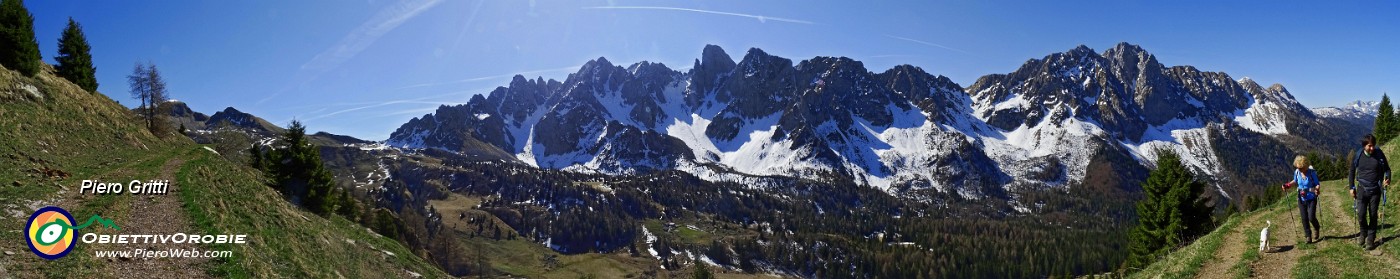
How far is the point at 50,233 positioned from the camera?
60.0ft

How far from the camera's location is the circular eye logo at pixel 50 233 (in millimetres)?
17438

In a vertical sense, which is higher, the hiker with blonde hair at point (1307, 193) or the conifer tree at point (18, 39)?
the conifer tree at point (18, 39)

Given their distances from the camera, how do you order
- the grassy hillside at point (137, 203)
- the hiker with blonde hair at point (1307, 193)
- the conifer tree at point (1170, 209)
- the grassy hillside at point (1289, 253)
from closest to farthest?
the grassy hillside at point (1289, 253) → the grassy hillside at point (137, 203) → the hiker with blonde hair at point (1307, 193) → the conifer tree at point (1170, 209)

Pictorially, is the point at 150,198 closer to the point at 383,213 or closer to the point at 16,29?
→ the point at 16,29

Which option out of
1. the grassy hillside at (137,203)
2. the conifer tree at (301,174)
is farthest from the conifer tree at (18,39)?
the conifer tree at (301,174)

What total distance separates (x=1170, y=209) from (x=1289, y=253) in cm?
3277

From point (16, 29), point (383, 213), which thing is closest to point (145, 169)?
point (16, 29)

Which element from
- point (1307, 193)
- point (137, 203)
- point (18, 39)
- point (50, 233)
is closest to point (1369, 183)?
point (1307, 193)

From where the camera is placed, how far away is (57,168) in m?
27.5

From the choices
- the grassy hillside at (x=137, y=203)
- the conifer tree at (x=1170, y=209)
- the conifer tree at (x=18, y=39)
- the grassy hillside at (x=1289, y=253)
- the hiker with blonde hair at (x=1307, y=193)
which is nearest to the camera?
the grassy hillside at (x=1289, y=253)

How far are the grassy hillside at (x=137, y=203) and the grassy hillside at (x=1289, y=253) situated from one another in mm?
31603

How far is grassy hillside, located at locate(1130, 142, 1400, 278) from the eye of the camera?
1591cm

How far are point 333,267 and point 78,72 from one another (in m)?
46.1

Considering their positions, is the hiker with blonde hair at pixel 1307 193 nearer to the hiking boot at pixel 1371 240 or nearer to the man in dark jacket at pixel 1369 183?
the man in dark jacket at pixel 1369 183
